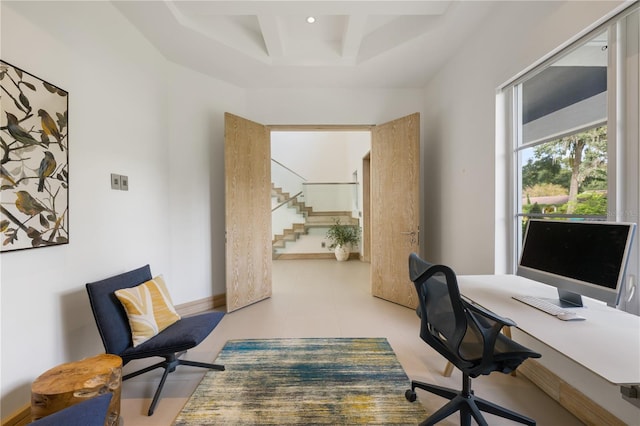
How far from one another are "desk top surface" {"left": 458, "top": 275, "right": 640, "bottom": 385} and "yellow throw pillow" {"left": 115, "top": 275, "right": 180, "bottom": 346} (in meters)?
2.24

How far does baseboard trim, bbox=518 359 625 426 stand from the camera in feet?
4.78

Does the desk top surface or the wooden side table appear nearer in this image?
the desk top surface

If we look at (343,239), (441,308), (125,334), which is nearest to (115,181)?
(125,334)

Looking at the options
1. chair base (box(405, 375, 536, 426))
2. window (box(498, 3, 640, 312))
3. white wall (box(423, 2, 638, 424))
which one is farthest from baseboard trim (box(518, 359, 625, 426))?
window (box(498, 3, 640, 312))

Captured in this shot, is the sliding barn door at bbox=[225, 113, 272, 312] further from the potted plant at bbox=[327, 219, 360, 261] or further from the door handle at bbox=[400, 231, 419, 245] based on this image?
the potted plant at bbox=[327, 219, 360, 261]

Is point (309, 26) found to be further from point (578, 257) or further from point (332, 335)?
point (332, 335)

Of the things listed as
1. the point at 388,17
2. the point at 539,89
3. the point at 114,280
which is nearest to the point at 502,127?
the point at 539,89

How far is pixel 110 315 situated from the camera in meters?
1.74

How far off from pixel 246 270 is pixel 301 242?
3.58 meters

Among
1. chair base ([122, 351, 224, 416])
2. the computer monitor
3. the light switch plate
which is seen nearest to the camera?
the computer monitor

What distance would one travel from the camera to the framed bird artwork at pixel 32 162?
1.41m

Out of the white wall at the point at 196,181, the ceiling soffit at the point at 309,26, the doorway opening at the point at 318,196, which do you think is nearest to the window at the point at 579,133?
the ceiling soffit at the point at 309,26

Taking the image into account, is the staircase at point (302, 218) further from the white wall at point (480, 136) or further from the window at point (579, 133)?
the window at point (579, 133)

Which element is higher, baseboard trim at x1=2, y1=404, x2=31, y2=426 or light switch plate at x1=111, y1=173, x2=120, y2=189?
light switch plate at x1=111, y1=173, x2=120, y2=189
